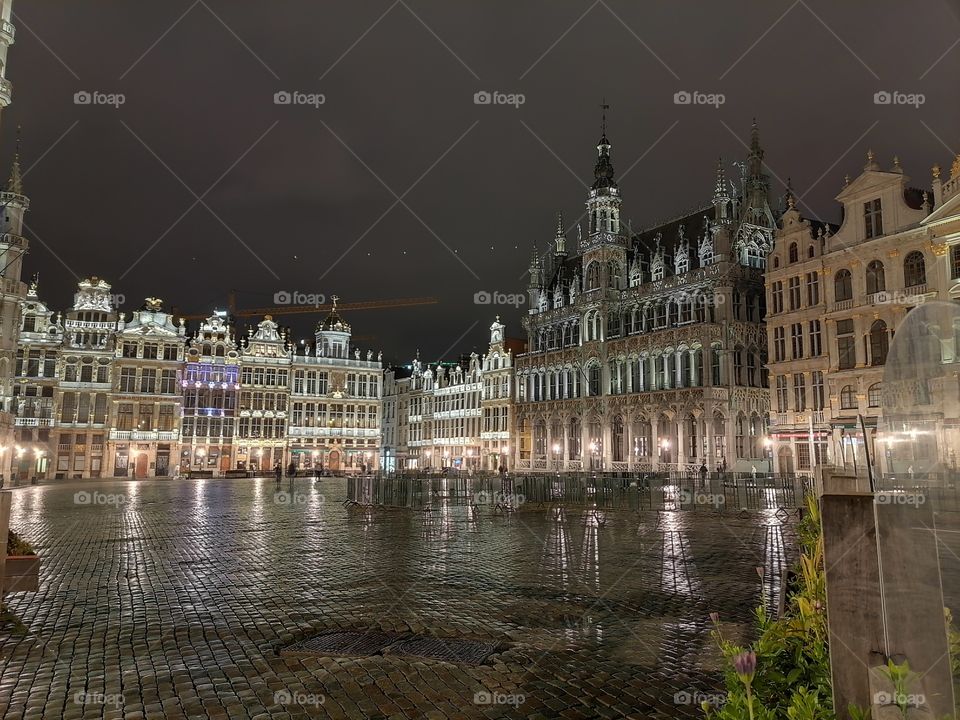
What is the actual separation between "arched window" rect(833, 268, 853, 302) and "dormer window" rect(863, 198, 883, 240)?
8.61 ft

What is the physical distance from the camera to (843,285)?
39.8 meters

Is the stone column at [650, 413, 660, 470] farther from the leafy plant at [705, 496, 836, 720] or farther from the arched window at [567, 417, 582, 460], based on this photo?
the leafy plant at [705, 496, 836, 720]

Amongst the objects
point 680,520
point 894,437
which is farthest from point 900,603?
point 680,520

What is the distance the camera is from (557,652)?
297 inches

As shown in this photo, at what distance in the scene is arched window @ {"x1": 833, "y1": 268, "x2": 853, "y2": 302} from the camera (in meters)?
39.3

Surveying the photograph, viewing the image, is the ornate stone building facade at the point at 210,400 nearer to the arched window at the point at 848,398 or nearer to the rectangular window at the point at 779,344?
the rectangular window at the point at 779,344

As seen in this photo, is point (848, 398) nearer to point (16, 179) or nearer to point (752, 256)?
point (752, 256)

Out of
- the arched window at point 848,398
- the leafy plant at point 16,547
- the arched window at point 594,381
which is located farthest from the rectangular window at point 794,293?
the leafy plant at point 16,547

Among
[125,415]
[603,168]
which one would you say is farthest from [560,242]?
[125,415]

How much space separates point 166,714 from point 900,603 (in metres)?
5.77

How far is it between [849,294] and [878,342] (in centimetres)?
360

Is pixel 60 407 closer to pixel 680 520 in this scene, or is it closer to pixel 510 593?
pixel 680 520

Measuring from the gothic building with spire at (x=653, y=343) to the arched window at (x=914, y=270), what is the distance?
15.2 m

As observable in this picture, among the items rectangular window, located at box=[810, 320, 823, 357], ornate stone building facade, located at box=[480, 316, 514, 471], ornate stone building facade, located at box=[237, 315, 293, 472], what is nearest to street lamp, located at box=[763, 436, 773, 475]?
rectangular window, located at box=[810, 320, 823, 357]
